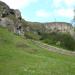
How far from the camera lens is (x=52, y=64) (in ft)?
118

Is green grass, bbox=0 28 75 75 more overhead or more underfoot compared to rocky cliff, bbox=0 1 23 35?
more underfoot

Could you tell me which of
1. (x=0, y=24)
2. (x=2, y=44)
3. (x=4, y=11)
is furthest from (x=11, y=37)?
(x=4, y=11)

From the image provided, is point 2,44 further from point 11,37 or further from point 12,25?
point 12,25

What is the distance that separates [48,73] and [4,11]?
45679 millimetres

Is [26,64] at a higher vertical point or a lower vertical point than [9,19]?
lower

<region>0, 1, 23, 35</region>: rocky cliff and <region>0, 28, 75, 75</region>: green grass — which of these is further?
<region>0, 1, 23, 35</region>: rocky cliff

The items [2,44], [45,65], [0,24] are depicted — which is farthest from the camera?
[0,24]

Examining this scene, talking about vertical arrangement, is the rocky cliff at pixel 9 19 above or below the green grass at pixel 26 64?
above

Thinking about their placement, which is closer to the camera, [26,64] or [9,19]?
[26,64]

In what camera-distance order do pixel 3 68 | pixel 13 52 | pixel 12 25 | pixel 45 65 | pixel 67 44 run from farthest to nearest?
1. pixel 67 44
2. pixel 12 25
3. pixel 13 52
4. pixel 45 65
5. pixel 3 68

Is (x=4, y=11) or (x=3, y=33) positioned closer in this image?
(x=3, y=33)

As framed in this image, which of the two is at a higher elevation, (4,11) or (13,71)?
(4,11)

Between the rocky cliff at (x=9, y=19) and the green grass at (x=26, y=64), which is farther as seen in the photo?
the rocky cliff at (x=9, y=19)

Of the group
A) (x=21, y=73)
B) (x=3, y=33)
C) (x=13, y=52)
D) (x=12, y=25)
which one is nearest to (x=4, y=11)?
(x=12, y=25)
